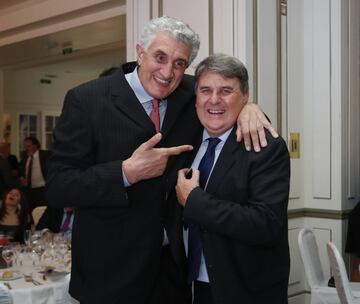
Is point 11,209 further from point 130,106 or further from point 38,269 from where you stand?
point 130,106

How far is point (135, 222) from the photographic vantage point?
5.91 ft

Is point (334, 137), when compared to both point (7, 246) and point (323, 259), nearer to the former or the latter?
point (323, 259)

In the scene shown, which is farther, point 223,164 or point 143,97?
point 143,97

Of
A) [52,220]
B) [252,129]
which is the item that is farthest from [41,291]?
[52,220]

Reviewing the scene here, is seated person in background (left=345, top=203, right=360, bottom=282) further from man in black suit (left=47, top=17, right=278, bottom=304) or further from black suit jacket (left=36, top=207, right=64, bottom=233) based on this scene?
man in black suit (left=47, top=17, right=278, bottom=304)

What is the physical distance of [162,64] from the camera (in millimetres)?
1845

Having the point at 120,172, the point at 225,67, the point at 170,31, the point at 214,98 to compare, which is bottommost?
the point at 120,172

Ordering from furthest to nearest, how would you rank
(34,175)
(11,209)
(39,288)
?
(34,175) < (11,209) < (39,288)

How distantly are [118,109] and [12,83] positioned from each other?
9.61m

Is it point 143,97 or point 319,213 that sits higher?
point 143,97

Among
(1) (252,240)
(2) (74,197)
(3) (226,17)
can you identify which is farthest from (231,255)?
(3) (226,17)

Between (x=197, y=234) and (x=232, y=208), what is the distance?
23cm

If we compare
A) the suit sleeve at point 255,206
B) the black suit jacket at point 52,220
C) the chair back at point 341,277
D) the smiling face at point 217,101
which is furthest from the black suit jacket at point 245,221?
the black suit jacket at point 52,220

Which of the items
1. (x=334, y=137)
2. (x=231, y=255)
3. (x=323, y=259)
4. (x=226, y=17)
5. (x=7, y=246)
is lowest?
(x=323, y=259)
